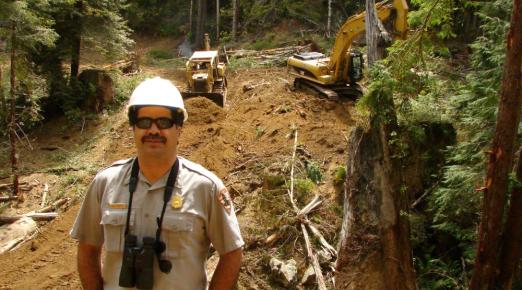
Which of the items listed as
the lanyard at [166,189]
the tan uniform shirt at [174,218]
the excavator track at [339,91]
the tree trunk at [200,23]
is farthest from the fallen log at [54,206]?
the tree trunk at [200,23]

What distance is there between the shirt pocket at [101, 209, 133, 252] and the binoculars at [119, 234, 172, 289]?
0.07m

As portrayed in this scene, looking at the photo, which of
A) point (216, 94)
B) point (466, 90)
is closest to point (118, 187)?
point (466, 90)

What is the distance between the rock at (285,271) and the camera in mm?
6824

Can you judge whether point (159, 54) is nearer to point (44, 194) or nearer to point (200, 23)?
point (200, 23)

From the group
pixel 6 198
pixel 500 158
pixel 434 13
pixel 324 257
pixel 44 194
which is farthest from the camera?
pixel 44 194

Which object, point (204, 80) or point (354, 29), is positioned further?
point (204, 80)

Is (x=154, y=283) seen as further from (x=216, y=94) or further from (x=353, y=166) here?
(x=216, y=94)

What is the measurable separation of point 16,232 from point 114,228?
7.96 m

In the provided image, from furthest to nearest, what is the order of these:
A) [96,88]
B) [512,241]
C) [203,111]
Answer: [96,88]
[203,111]
[512,241]

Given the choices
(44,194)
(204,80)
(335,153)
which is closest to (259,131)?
(335,153)

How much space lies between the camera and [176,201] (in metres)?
2.78

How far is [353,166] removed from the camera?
20.2ft

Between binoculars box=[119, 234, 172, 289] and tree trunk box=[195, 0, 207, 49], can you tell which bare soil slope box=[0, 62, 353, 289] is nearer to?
binoculars box=[119, 234, 172, 289]

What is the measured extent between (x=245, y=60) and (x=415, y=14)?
16180 millimetres
